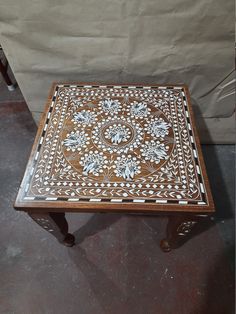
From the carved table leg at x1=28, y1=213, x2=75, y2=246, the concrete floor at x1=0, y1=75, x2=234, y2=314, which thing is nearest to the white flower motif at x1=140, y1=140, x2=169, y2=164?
the carved table leg at x1=28, y1=213, x2=75, y2=246

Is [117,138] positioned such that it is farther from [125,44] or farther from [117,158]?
[125,44]

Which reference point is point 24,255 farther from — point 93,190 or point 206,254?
point 206,254

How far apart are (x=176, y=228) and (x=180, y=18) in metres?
0.74

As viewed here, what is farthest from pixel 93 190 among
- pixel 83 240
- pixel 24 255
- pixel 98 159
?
pixel 24 255

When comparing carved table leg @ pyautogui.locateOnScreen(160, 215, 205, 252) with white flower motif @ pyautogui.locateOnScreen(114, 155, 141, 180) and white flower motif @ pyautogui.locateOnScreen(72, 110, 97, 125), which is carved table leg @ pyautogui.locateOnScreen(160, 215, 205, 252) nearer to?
white flower motif @ pyautogui.locateOnScreen(114, 155, 141, 180)

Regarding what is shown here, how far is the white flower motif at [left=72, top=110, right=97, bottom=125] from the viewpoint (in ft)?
2.83

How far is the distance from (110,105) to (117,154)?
0.23 meters

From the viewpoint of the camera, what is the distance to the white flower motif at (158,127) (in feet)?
2.72

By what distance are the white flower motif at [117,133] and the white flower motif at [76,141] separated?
8 centimetres

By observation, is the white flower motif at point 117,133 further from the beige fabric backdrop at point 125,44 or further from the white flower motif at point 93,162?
the beige fabric backdrop at point 125,44

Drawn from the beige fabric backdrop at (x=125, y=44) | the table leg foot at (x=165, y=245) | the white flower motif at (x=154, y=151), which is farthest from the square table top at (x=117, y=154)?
the table leg foot at (x=165, y=245)

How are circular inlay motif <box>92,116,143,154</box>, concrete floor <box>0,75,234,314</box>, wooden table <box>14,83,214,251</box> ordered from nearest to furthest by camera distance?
wooden table <box>14,83,214,251</box> < circular inlay motif <box>92,116,143,154</box> < concrete floor <box>0,75,234,314</box>

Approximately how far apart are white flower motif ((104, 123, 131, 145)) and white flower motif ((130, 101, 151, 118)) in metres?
0.08

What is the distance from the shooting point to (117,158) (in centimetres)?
77
